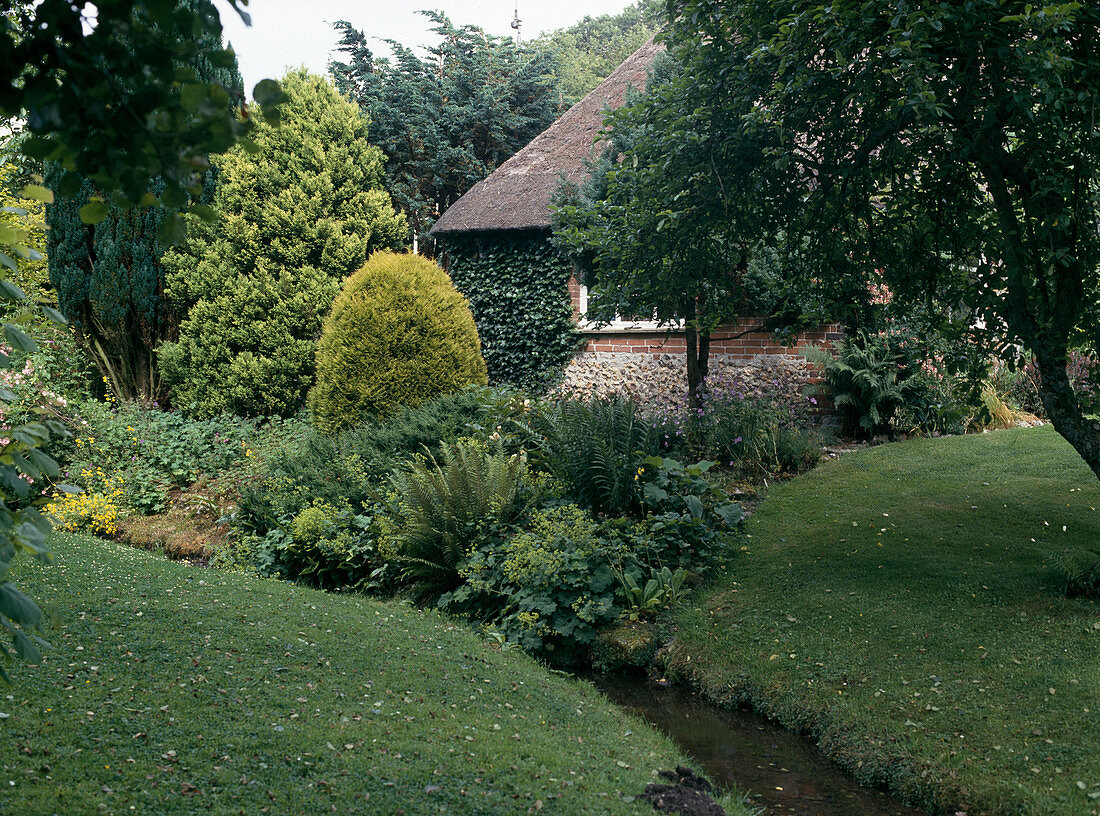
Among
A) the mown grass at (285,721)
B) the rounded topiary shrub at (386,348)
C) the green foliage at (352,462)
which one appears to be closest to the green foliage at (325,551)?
the green foliage at (352,462)

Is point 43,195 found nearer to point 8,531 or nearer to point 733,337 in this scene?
point 8,531

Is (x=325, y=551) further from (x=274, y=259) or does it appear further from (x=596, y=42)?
(x=596, y=42)

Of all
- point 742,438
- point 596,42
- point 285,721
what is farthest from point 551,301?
point 596,42

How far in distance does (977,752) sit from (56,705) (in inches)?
178

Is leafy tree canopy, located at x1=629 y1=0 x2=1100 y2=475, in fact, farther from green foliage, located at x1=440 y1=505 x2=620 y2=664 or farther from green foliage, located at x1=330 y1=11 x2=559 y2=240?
green foliage, located at x1=330 y1=11 x2=559 y2=240

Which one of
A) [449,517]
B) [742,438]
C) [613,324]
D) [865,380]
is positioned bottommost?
[449,517]

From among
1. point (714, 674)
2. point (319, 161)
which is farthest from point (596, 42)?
point (714, 674)

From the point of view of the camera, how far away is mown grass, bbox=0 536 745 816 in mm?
2869

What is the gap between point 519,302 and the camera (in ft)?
47.9

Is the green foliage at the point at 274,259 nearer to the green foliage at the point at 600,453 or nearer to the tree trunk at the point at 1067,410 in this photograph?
the green foliage at the point at 600,453

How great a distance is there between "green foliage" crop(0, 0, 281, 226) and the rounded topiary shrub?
339 inches

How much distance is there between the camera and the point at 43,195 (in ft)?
6.14

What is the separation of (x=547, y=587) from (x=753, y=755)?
2086mm

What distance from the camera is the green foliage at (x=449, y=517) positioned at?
6941 mm
